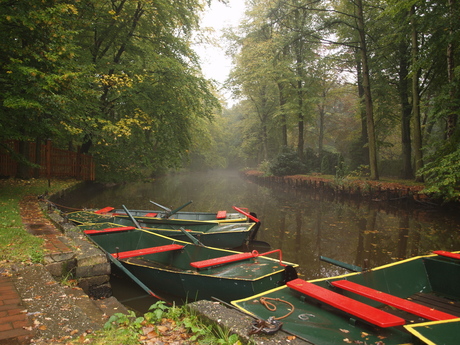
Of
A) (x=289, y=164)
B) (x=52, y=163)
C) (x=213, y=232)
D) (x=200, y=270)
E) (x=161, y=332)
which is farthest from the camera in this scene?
(x=289, y=164)

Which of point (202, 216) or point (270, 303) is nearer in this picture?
point (270, 303)

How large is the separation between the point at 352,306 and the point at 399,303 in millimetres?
593

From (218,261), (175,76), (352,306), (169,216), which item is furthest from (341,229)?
(175,76)

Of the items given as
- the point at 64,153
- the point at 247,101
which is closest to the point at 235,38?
the point at 247,101

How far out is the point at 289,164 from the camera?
2752cm

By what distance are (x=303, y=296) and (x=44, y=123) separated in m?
9.70

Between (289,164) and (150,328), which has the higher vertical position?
(289,164)

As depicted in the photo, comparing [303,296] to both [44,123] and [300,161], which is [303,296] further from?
[300,161]

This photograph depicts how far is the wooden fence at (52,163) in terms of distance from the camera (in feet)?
45.0

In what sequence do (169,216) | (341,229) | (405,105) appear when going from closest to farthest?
(169,216) < (341,229) < (405,105)

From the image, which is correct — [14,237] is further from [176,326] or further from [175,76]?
[175,76]

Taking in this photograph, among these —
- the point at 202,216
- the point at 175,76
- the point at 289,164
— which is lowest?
the point at 202,216

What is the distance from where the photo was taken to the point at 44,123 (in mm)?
9695

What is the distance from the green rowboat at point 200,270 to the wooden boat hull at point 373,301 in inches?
34.4
